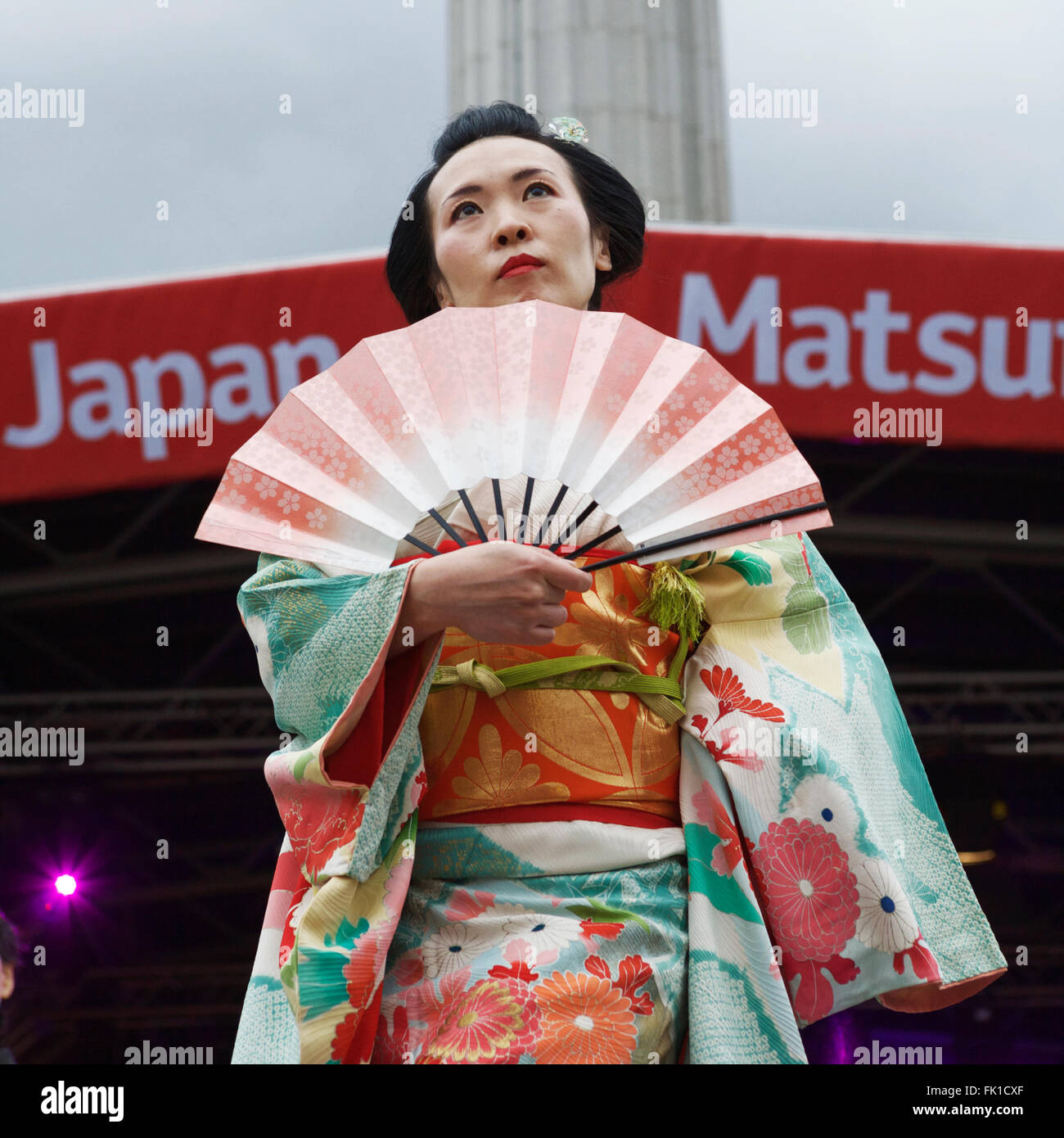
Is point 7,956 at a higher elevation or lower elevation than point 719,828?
lower

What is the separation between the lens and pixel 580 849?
1624 millimetres

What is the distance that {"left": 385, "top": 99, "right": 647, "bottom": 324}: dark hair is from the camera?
217cm

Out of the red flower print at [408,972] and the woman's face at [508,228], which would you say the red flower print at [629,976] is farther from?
the woman's face at [508,228]

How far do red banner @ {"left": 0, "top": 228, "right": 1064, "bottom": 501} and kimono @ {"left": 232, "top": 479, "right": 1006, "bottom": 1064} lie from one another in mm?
3156

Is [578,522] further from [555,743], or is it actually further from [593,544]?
[555,743]

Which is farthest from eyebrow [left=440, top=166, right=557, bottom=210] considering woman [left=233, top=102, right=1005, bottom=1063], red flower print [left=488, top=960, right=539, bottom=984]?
red flower print [left=488, top=960, right=539, bottom=984]

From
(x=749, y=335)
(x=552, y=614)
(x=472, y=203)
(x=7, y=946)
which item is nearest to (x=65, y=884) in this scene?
(x=7, y=946)

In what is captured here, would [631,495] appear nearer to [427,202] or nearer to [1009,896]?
[427,202]

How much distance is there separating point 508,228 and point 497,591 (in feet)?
2.27

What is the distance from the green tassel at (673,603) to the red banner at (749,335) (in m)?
3.11

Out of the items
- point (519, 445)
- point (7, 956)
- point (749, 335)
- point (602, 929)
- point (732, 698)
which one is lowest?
point (7, 956)

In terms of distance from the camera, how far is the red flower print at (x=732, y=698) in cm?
175

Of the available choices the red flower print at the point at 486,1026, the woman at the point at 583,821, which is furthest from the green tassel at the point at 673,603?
the red flower print at the point at 486,1026

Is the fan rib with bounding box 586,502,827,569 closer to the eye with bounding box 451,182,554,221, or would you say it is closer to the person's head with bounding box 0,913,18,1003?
the eye with bounding box 451,182,554,221
